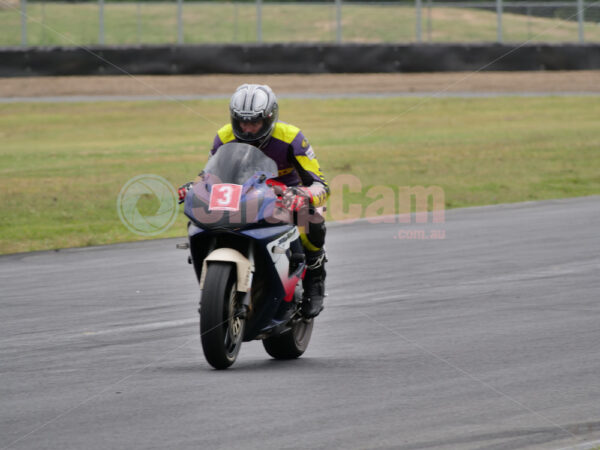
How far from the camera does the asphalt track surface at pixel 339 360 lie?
4.99 m

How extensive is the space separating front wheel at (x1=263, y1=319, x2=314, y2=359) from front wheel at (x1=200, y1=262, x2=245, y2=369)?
0.59m

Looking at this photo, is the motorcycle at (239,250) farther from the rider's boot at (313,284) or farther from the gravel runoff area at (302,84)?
the gravel runoff area at (302,84)

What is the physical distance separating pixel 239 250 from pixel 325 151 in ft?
53.2

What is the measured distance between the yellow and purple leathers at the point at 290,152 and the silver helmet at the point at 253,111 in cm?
8

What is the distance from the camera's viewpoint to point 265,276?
20.5ft

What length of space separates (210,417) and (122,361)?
1.57m

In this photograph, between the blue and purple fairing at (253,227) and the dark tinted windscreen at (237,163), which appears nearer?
the blue and purple fairing at (253,227)

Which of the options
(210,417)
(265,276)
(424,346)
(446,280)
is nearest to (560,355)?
(424,346)

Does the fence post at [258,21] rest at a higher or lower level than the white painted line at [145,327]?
higher

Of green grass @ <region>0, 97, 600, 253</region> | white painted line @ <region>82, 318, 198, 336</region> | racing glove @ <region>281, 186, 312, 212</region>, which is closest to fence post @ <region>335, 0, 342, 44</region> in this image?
green grass @ <region>0, 97, 600, 253</region>

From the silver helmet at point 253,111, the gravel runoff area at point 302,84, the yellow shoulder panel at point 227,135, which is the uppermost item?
the gravel runoff area at point 302,84

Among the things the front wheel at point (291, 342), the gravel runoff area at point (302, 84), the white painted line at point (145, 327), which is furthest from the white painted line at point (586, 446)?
the gravel runoff area at point (302, 84)

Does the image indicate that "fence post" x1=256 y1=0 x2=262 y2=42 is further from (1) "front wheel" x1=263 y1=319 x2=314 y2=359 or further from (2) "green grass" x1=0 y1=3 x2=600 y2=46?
(1) "front wheel" x1=263 y1=319 x2=314 y2=359

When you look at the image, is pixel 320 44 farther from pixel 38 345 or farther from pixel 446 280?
pixel 38 345
